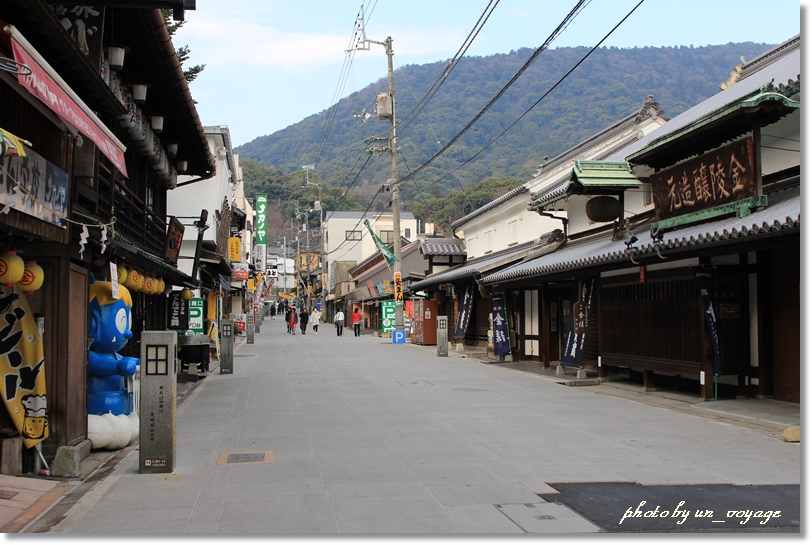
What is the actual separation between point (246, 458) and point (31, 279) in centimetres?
347

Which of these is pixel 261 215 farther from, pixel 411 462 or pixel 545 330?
pixel 411 462

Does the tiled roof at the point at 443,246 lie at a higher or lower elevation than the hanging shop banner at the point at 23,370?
higher

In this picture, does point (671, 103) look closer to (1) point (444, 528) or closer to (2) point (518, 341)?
Answer: (2) point (518, 341)

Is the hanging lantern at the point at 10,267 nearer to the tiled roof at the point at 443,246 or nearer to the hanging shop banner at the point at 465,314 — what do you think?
the hanging shop banner at the point at 465,314

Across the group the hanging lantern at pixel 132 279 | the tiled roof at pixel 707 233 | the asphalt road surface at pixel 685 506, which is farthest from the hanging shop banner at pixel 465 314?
the asphalt road surface at pixel 685 506

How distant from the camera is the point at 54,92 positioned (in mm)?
6793

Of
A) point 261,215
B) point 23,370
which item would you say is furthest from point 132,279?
point 261,215

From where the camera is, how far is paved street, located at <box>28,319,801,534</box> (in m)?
6.65

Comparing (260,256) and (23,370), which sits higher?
(260,256)

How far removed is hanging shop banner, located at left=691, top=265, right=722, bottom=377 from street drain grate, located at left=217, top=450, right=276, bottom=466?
872 cm

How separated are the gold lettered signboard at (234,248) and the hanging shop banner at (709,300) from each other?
25457 mm

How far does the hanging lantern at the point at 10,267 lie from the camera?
7.52 metres

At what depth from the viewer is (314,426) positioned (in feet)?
39.4

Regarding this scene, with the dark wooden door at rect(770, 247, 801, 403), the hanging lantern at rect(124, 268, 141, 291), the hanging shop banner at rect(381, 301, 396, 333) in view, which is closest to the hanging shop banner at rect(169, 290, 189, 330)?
the hanging lantern at rect(124, 268, 141, 291)
